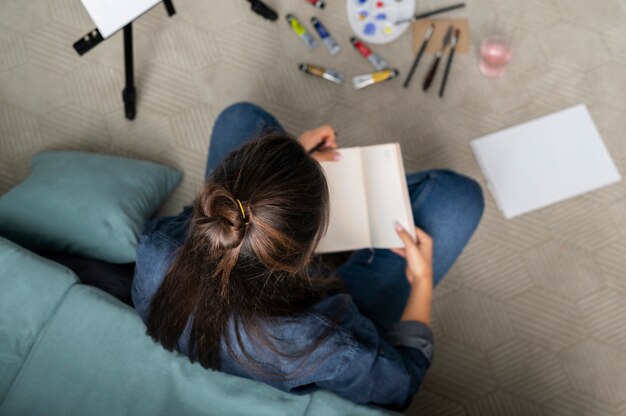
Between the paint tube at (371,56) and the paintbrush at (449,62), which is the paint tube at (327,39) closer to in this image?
the paint tube at (371,56)

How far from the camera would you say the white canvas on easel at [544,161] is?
123cm

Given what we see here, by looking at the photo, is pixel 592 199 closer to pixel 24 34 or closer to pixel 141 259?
pixel 141 259

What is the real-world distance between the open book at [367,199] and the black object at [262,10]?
571 mm

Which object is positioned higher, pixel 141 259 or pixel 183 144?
pixel 141 259

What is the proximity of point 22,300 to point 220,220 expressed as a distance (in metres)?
0.45

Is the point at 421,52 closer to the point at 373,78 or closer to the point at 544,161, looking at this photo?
the point at 373,78

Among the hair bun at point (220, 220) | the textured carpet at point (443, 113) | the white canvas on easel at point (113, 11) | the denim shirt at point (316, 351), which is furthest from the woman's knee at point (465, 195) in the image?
the white canvas on easel at point (113, 11)

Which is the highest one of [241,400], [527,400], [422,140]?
[241,400]

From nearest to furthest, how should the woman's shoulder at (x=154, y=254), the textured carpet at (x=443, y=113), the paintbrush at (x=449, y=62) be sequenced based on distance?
the woman's shoulder at (x=154, y=254) → the textured carpet at (x=443, y=113) → the paintbrush at (x=449, y=62)

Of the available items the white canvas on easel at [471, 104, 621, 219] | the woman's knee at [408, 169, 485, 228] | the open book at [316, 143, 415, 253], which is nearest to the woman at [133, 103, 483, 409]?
the open book at [316, 143, 415, 253]

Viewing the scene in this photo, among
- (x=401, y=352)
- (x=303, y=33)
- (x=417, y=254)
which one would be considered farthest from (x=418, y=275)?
(x=303, y=33)

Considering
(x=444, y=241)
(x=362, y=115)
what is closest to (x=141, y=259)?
(x=444, y=241)

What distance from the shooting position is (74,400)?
0.77 meters

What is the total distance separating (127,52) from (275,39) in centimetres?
38
